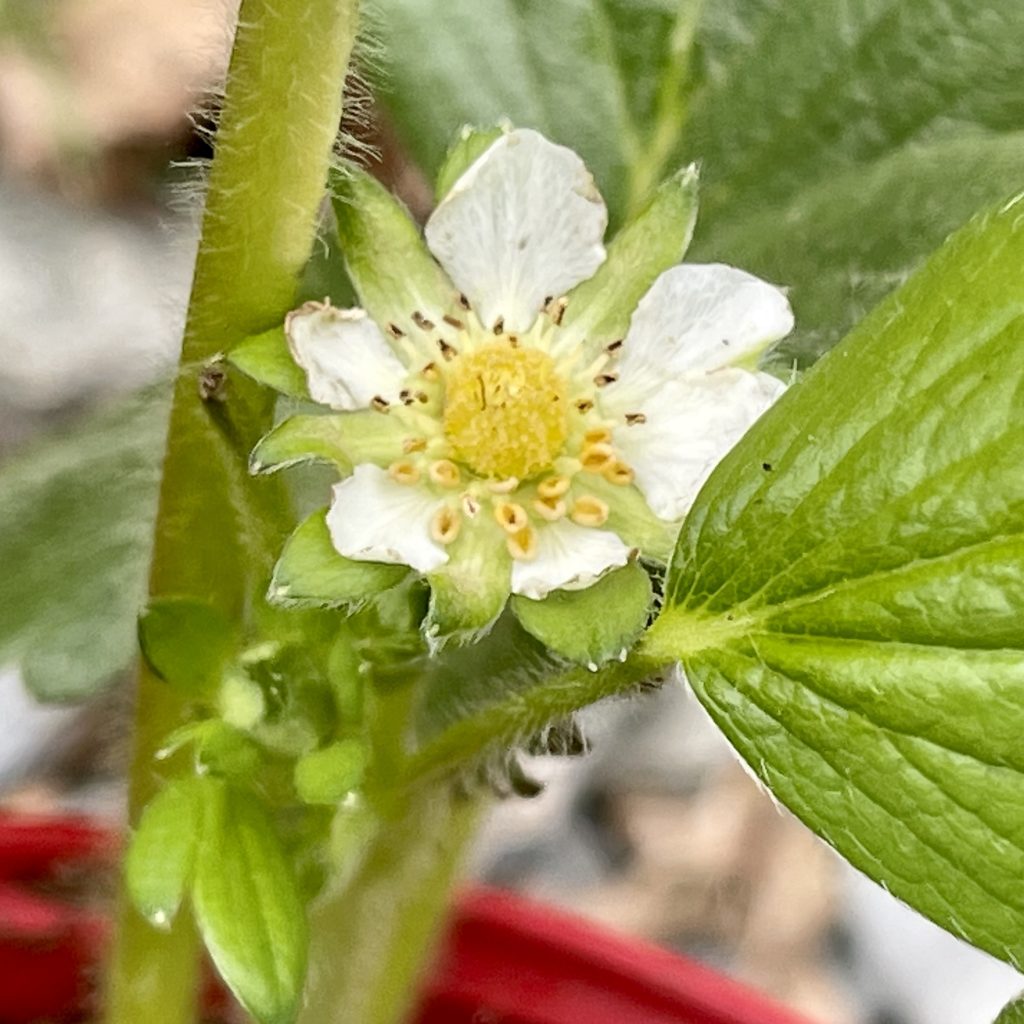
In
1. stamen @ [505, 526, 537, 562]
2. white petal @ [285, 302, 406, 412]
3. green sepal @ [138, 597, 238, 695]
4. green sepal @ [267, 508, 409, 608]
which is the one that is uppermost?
white petal @ [285, 302, 406, 412]

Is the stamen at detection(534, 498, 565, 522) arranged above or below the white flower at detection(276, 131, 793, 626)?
below

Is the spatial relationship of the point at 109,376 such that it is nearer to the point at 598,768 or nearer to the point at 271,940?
the point at 598,768

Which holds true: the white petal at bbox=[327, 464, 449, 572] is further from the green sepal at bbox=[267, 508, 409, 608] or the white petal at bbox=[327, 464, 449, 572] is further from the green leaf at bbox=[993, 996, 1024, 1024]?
the green leaf at bbox=[993, 996, 1024, 1024]

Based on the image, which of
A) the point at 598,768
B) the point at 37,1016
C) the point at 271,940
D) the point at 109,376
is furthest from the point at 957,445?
the point at 109,376

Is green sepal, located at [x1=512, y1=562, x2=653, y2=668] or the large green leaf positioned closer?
green sepal, located at [x1=512, y1=562, x2=653, y2=668]

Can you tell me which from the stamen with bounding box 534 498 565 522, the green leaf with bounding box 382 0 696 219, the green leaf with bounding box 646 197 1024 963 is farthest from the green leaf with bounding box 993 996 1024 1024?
the green leaf with bounding box 382 0 696 219
